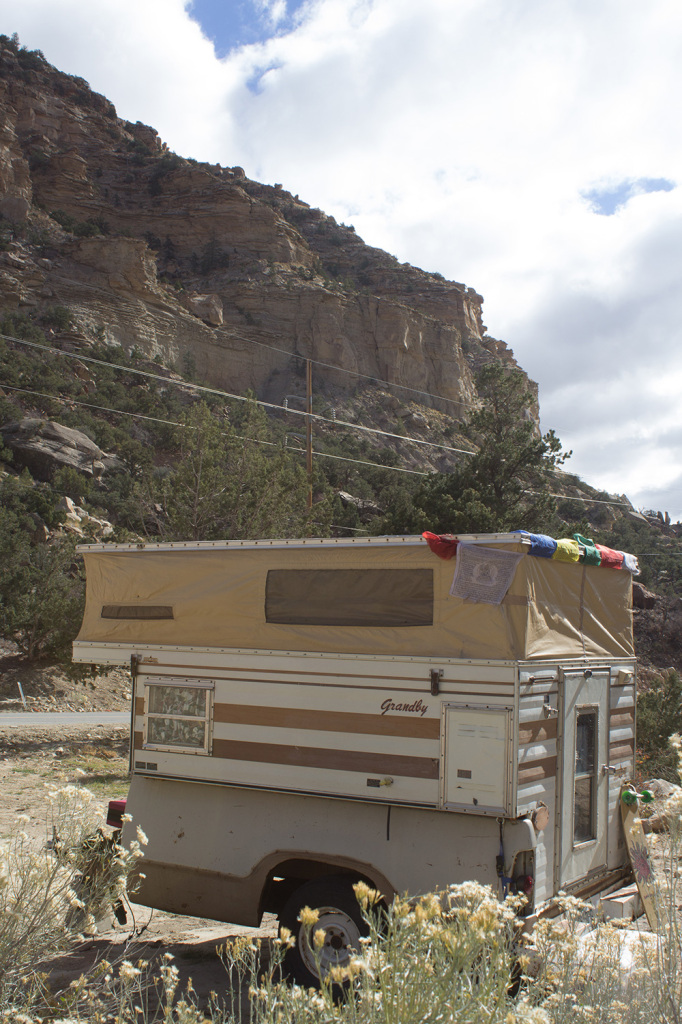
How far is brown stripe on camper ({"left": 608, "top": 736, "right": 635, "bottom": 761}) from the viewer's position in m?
5.82

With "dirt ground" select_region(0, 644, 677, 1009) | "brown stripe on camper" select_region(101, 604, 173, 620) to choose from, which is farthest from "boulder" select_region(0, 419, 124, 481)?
"brown stripe on camper" select_region(101, 604, 173, 620)

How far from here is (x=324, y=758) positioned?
5125 mm

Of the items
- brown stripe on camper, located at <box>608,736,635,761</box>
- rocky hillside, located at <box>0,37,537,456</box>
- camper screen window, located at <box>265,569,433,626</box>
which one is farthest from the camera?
rocky hillside, located at <box>0,37,537,456</box>

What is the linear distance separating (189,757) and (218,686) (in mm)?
555

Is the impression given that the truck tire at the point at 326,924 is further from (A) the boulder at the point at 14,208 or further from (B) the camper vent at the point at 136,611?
(A) the boulder at the point at 14,208

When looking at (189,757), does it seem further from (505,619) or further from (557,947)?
(557,947)

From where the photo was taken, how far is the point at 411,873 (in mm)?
4652

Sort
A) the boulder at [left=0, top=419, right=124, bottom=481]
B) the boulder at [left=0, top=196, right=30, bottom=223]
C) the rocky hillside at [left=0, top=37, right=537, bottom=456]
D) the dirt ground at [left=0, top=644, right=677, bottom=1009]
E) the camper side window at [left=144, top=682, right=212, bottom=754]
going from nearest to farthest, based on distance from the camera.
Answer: the dirt ground at [left=0, top=644, right=677, bottom=1009] → the camper side window at [left=144, top=682, right=212, bottom=754] → the boulder at [left=0, top=419, right=124, bottom=481] → the rocky hillside at [left=0, top=37, right=537, bottom=456] → the boulder at [left=0, top=196, right=30, bottom=223]

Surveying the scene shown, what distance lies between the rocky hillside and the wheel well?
60.6 m

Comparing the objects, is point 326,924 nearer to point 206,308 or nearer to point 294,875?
point 294,875

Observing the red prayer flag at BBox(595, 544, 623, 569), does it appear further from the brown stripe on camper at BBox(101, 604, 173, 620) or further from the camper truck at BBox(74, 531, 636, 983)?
the brown stripe on camper at BBox(101, 604, 173, 620)

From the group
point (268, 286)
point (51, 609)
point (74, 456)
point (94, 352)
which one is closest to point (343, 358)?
point (268, 286)

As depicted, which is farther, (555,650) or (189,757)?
(189,757)

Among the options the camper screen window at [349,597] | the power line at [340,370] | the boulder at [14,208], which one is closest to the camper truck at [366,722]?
the camper screen window at [349,597]
